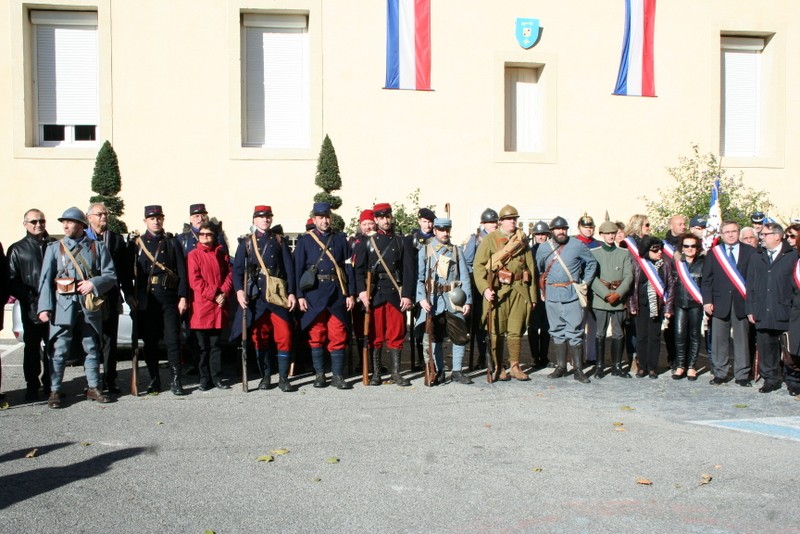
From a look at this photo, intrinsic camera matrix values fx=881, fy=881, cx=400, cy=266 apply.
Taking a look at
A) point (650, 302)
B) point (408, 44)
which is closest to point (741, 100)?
point (408, 44)

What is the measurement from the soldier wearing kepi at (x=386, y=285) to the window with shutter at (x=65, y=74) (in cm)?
949

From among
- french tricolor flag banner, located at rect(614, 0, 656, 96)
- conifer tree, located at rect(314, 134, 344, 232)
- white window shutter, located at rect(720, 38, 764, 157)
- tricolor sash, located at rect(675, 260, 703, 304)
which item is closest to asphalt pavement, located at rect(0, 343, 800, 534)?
tricolor sash, located at rect(675, 260, 703, 304)

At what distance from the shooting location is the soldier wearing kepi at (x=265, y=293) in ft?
32.2

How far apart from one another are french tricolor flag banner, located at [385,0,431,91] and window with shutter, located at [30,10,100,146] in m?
5.81

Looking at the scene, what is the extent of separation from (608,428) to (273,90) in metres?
11.9

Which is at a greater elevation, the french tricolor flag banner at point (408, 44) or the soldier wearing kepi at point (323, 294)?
the french tricolor flag banner at point (408, 44)

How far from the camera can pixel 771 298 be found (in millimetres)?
9969

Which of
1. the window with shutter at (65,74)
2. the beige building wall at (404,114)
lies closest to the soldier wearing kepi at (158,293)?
the beige building wall at (404,114)

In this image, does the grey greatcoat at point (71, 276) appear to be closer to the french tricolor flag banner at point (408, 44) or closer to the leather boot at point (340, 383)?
the leather boot at point (340, 383)

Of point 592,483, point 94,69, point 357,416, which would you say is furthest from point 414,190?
point 592,483

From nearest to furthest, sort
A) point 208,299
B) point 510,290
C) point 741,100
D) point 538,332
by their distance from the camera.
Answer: point 208,299
point 510,290
point 538,332
point 741,100

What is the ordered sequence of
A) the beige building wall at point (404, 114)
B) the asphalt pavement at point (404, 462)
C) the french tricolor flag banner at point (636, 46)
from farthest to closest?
the french tricolor flag banner at point (636, 46) → the beige building wall at point (404, 114) → the asphalt pavement at point (404, 462)

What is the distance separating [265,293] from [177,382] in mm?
1352

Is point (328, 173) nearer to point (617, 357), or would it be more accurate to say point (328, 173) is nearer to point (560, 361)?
point (560, 361)
